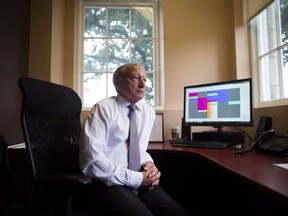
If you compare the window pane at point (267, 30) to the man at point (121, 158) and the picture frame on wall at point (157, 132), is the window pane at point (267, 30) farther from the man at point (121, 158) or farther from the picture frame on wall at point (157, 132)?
the man at point (121, 158)

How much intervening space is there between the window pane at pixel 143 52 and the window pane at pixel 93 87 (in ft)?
1.42

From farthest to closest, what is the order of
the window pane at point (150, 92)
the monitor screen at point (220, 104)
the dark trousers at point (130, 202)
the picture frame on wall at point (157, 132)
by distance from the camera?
1. the window pane at point (150, 92)
2. the picture frame on wall at point (157, 132)
3. the monitor screen at point (220, 104)
4. the dark trousers at point (130, 202)

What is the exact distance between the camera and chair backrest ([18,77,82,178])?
103 cm

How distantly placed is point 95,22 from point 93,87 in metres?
0.77

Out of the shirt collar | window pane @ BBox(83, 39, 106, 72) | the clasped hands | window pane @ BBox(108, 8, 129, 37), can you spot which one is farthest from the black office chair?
window pane @ BBox(108, 8, 129, 37)

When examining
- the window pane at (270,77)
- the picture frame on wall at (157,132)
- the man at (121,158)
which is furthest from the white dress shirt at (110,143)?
the window pane at (270,77)

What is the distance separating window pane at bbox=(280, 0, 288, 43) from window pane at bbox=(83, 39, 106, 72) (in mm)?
1756

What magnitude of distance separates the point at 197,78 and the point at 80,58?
132 cm

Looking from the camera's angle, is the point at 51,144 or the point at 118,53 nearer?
the point at 51,144

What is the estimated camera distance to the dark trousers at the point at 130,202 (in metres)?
1.01

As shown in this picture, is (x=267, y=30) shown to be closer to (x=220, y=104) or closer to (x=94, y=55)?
(x=220, y=104)

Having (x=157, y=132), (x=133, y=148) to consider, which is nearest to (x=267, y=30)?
(x=157, y=132)

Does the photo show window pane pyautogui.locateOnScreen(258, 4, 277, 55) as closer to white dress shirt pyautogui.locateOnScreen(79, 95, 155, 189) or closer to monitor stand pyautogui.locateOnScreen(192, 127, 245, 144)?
monitor stand pyautogui.locateOnScreen(192, 127, 245, 144)

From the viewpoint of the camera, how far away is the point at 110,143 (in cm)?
124
